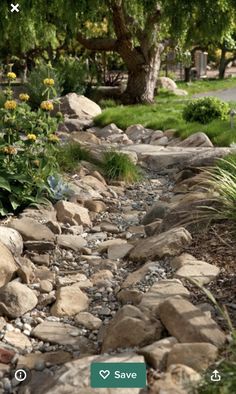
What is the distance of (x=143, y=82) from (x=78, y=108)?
230 centimetres

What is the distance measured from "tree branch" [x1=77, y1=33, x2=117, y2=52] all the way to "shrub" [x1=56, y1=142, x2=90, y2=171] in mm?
7055

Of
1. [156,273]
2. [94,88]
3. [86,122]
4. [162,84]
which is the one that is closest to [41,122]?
[156,273]

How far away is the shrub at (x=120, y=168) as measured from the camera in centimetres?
713

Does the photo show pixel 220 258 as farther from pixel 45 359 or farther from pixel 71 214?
pixel 71 214

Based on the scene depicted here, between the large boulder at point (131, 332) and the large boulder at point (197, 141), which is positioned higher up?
the large boulder at point (131, 332)

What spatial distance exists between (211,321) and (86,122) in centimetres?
939

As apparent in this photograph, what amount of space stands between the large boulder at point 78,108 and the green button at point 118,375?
33.3 ft

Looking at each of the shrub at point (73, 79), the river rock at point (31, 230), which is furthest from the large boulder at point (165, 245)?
the shrub at point (73, 79)

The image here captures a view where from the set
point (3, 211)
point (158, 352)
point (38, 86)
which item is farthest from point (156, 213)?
point (38, 86)

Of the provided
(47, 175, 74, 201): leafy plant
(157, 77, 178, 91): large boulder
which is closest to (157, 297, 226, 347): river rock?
(47, 175, 74, 201): leafy plant

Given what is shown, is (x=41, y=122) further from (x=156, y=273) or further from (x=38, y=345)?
(x=38, y=345)

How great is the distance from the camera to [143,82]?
14133 mm

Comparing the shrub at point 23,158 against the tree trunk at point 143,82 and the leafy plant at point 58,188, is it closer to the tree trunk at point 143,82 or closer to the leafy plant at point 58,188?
the leafy plant at point 58,188

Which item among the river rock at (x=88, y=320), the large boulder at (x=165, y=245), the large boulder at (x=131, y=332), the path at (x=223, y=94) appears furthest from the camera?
the path at (x=223, y=94)
